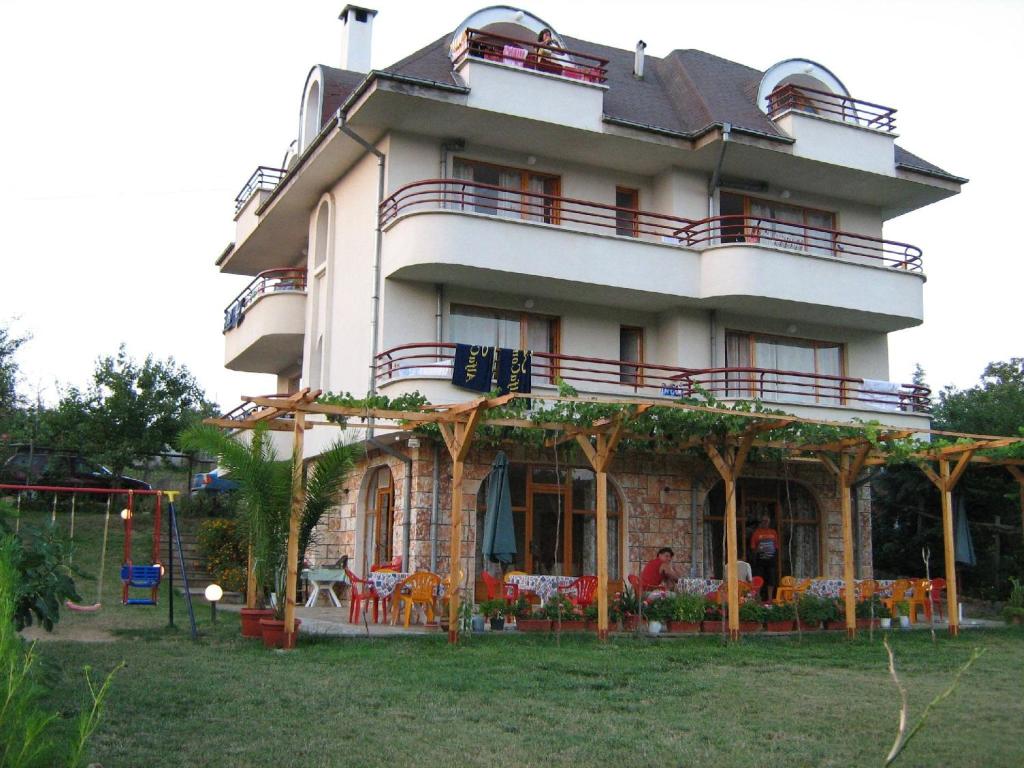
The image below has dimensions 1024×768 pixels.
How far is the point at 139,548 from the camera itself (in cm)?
2405

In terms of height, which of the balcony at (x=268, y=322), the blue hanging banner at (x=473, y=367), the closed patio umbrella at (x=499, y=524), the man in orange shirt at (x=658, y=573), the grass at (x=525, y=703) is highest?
the balcony at (x=268, y=322)

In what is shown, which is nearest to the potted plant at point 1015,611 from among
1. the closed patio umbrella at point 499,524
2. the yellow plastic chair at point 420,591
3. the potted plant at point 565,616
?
the potted plant at point 565,616

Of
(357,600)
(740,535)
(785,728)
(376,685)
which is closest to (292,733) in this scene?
(376,685)

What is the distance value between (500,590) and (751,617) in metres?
3.74

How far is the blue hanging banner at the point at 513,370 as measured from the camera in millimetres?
17781

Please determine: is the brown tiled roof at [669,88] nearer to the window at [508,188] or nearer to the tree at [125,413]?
the window at [508,188]

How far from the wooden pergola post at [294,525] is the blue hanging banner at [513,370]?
5271 millimetres

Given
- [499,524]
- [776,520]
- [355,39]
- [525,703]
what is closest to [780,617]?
[499,524]

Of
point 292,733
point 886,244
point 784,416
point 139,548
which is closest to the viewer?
point 292,733

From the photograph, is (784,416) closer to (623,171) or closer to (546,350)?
(546,350)

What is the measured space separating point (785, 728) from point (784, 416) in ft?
20.6

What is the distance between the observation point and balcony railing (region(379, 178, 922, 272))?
1878 centimetres

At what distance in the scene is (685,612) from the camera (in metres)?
15.0

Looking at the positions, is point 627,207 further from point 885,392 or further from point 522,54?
point 885,392
